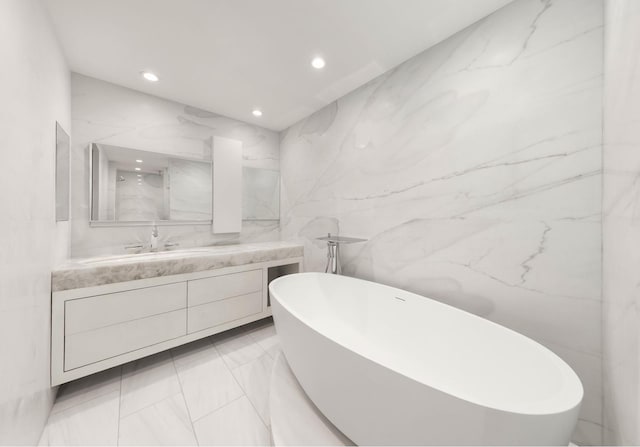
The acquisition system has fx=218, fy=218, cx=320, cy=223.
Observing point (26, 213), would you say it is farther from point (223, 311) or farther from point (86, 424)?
point (223, 311)

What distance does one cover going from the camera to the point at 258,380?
152 cm

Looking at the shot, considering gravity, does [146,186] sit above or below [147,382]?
above

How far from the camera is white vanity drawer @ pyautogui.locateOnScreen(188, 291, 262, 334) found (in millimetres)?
1793

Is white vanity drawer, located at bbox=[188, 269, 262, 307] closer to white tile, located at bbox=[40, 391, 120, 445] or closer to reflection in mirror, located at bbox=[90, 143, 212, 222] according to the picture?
white tile, located at bbox=[40, 391, 120, 445]

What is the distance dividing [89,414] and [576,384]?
90.5 inches

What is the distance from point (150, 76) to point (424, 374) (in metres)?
2.98

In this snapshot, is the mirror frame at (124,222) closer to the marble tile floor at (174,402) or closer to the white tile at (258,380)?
the marble tile floor at (174,402)

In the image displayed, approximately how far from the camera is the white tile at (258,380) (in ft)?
4.31

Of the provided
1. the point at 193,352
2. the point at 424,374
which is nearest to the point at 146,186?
the point at 193,352

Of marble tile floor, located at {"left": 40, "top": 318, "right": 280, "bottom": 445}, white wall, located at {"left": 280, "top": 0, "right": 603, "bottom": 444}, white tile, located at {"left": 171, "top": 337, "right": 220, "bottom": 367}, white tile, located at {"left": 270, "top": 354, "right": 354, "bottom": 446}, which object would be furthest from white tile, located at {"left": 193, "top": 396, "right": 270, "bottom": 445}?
white wall, located at {"left": 280, "top": 0, "right": 603, "bottom": 444}

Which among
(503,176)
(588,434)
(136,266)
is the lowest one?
(588,434)

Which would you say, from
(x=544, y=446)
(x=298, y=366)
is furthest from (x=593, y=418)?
(x=298, y=366)

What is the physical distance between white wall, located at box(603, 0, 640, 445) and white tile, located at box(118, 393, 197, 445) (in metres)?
1.74

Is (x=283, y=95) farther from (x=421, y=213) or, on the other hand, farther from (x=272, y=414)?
(x=272, y=414)
